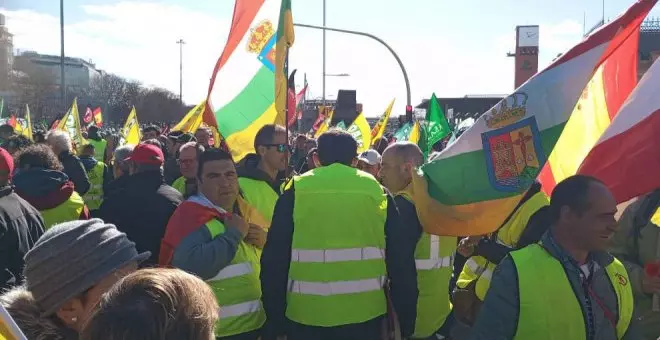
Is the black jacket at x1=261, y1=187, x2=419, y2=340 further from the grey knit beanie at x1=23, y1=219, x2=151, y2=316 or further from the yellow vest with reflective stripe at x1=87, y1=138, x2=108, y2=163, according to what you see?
the yellow vest with reflective stripe at x1=87, y1=138, x2=108, y2=163

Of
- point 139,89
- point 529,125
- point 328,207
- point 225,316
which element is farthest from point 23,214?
point 139,89

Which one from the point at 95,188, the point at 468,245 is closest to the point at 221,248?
the point at 468,245

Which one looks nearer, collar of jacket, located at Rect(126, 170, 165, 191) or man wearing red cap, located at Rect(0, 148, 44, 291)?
man wearing red cap, located at Rect(0, 148, 44, 291)

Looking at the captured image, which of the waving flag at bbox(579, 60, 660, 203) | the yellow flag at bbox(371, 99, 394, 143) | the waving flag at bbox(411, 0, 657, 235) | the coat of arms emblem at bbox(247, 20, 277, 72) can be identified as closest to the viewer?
the waving flag at bbox(579, 60, 660, 203)

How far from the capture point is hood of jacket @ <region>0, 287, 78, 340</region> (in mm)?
1798

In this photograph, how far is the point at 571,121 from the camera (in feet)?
11.5

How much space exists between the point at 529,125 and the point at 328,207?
1128 millimetres

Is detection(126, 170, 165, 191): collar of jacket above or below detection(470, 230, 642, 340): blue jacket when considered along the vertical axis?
above

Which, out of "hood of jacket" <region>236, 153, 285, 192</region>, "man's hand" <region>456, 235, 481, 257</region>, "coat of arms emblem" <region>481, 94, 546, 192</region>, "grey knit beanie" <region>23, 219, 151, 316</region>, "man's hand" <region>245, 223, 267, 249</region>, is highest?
"coat of arms emblem" <region>481, 94, 546, 192</region>

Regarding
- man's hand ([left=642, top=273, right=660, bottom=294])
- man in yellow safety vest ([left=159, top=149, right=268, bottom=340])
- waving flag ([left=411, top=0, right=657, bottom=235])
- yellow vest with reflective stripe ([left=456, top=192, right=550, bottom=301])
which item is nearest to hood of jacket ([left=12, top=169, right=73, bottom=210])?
man in yellow safety vest ([left=159, top=149, right=268, bottom=340])

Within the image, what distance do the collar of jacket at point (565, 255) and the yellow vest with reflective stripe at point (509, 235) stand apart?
103 cm

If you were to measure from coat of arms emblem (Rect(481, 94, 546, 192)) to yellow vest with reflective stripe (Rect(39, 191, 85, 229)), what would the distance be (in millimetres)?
3118

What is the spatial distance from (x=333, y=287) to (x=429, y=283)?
100 centimetres

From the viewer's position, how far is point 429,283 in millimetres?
3941
